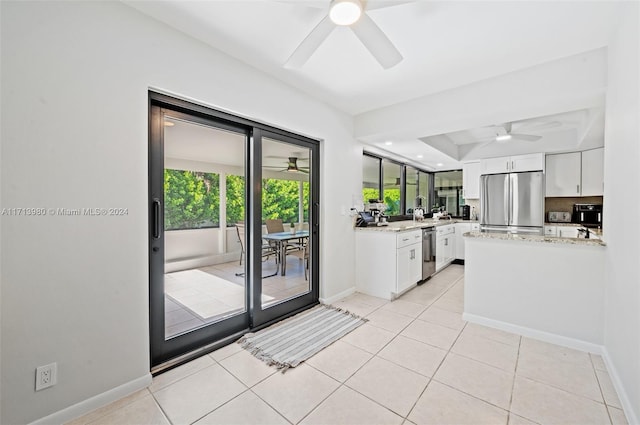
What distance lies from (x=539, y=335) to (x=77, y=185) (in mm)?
3787

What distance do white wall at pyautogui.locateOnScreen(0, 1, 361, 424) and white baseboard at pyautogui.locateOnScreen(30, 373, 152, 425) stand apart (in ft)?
0.09

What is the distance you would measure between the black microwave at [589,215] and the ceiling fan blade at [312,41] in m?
5.27

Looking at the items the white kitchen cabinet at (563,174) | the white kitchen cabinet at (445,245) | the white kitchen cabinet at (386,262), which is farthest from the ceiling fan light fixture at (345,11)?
the white kitchen cabinet at (563,174)

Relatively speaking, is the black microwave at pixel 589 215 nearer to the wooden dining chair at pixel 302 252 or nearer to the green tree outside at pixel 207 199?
the wooden dining chair at pixel 302 252

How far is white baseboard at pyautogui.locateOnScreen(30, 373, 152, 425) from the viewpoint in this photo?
1428 mm

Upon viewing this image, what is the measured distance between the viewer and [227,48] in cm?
214

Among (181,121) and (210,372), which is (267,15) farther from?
(210,372)

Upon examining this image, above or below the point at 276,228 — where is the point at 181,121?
above

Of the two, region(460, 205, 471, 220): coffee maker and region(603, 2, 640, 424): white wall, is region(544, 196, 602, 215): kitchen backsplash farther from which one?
region(603, 2, 640, 424): white wall

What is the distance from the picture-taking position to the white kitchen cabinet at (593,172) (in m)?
4.21

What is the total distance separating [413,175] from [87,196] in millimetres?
5610

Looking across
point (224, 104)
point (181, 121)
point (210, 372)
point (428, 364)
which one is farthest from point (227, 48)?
point (428, 364)

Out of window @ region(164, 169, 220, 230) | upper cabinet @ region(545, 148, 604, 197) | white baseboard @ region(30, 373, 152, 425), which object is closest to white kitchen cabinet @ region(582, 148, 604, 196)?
upper cabinet @ region(545, 148, 604, 197)

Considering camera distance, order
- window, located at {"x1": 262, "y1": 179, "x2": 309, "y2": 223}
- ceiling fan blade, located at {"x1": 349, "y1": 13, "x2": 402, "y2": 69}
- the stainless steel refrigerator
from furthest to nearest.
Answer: the stainless steel refrigerator, window, located at {"x1": 262, "y1": 179, "x2": 309, "y2": 223}, ceiling fan blade, located at {"x1": 349, "y1": 13, "x2": 402, "y2": 69}
